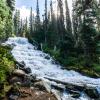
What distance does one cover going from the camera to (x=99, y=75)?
3059cm

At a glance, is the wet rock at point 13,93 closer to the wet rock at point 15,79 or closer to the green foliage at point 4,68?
the green foliage at point 4,68

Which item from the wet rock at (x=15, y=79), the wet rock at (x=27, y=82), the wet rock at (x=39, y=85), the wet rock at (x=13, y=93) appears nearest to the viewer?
the wet rock at (x=13, y=93)

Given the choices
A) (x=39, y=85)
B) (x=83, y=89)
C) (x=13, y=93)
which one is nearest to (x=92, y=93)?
(x=83, y=89)

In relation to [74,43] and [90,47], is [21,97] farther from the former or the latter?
[74,43]

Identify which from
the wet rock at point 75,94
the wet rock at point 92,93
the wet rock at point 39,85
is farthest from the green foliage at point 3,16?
the wet rock at point 92,93

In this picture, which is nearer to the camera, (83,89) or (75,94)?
(75,94)

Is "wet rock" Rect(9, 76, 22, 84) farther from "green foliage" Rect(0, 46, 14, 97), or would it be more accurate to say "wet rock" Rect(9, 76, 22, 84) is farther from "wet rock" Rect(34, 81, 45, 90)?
"wet rock" Rect(34, 81, 45, 90)

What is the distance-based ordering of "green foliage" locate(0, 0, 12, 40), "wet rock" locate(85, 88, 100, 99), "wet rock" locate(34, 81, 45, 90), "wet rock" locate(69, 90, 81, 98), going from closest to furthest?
"wet rock" locate(34, 81, 45, 90) → "wet rock" locate(69, 90, 81, 98) → "wet rock" locate(85, 88, 100, 99) → "green foliage" locate(0, 0, 12, 40)

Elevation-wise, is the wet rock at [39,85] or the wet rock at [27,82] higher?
the wet rock at [27,82]

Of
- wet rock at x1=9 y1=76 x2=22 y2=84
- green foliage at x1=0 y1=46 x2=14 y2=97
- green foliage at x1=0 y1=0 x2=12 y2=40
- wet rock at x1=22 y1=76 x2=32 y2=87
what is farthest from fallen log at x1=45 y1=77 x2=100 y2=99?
green foliage at x1=0 y1=0 x2=12 y2=40

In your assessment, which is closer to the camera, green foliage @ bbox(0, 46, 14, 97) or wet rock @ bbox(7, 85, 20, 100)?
wet rock @ bbox(7, 85, 20, 100)

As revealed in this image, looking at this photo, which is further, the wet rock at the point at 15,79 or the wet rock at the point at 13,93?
the wet rock at the point at 15,79

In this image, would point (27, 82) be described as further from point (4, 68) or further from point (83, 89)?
point (83, 89)

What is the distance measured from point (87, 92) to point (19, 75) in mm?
5123
